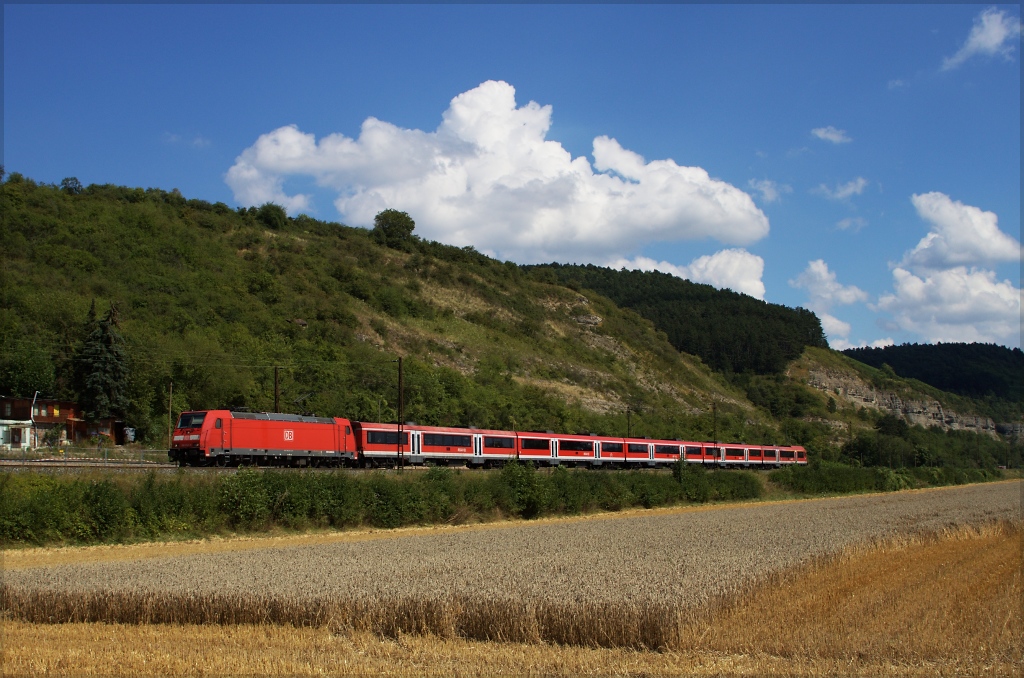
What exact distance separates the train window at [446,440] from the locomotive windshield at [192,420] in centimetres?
1589

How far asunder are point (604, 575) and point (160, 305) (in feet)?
234

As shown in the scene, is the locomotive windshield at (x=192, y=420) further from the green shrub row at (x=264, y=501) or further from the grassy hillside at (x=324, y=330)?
the grassy hillside at (x=324, y=330)

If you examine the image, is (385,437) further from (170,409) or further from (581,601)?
(581,601)

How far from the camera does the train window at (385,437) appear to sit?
49.9m

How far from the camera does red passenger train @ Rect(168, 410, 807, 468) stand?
40.2 meters

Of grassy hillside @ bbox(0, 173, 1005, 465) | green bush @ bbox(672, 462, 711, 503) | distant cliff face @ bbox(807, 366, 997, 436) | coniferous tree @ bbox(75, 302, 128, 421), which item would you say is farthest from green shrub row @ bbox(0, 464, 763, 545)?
distant cliff face @ bbox(807, 366, 997, 436)

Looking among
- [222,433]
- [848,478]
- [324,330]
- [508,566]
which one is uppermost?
[324,330]

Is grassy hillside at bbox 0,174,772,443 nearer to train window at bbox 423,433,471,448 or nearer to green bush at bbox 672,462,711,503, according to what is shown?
train window at bbox 423,433,471,448

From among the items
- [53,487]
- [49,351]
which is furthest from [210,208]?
[53,487]

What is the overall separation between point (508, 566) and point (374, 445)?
30135mm

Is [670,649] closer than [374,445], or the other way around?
[670,649]

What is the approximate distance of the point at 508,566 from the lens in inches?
831

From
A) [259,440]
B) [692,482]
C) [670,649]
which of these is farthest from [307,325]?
[670,649]

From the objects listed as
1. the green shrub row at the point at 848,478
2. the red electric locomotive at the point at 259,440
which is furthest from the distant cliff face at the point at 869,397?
the red electric locomotive at the point at 259,440
